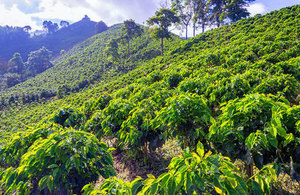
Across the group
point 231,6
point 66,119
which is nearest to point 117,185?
point 66,119

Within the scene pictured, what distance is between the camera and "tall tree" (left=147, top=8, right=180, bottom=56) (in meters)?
29.3

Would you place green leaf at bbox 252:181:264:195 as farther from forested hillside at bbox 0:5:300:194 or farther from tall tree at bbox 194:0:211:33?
tall tree at bbox 194:0:211:33

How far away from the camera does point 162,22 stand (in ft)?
97.6

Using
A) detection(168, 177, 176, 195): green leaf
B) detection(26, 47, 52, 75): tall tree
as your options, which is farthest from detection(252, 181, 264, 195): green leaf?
detection(26, 47, 52, 75): tall tree

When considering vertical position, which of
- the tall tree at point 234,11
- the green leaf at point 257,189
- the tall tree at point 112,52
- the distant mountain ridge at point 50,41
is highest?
the distant mountain ridge at point 50,41

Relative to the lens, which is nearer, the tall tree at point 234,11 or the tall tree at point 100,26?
the tall tree at point 234,11

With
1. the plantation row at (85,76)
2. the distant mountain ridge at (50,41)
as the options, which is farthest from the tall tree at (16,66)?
the plantation row at (85,76)

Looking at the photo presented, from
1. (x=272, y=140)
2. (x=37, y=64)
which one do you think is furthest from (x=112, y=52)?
(x=37, y=64)

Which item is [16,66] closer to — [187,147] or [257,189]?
[187,147]

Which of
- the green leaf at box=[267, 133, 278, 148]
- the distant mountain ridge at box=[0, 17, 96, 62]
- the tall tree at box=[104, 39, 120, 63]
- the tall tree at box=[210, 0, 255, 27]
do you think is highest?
the distant mountain ridge at box=[0, 17, 96, 62]

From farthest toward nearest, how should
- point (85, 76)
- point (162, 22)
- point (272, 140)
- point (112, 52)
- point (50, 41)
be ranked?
1. point (50, 41)
2. point (112, 52)
3. point (85, 76)
4. point (162, 22)
5. point (272, 140)

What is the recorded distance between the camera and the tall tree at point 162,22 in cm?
2933

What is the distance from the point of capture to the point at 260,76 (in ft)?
20.6

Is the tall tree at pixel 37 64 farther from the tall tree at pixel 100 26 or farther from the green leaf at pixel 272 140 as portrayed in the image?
the green leaf at pixel 272 140
